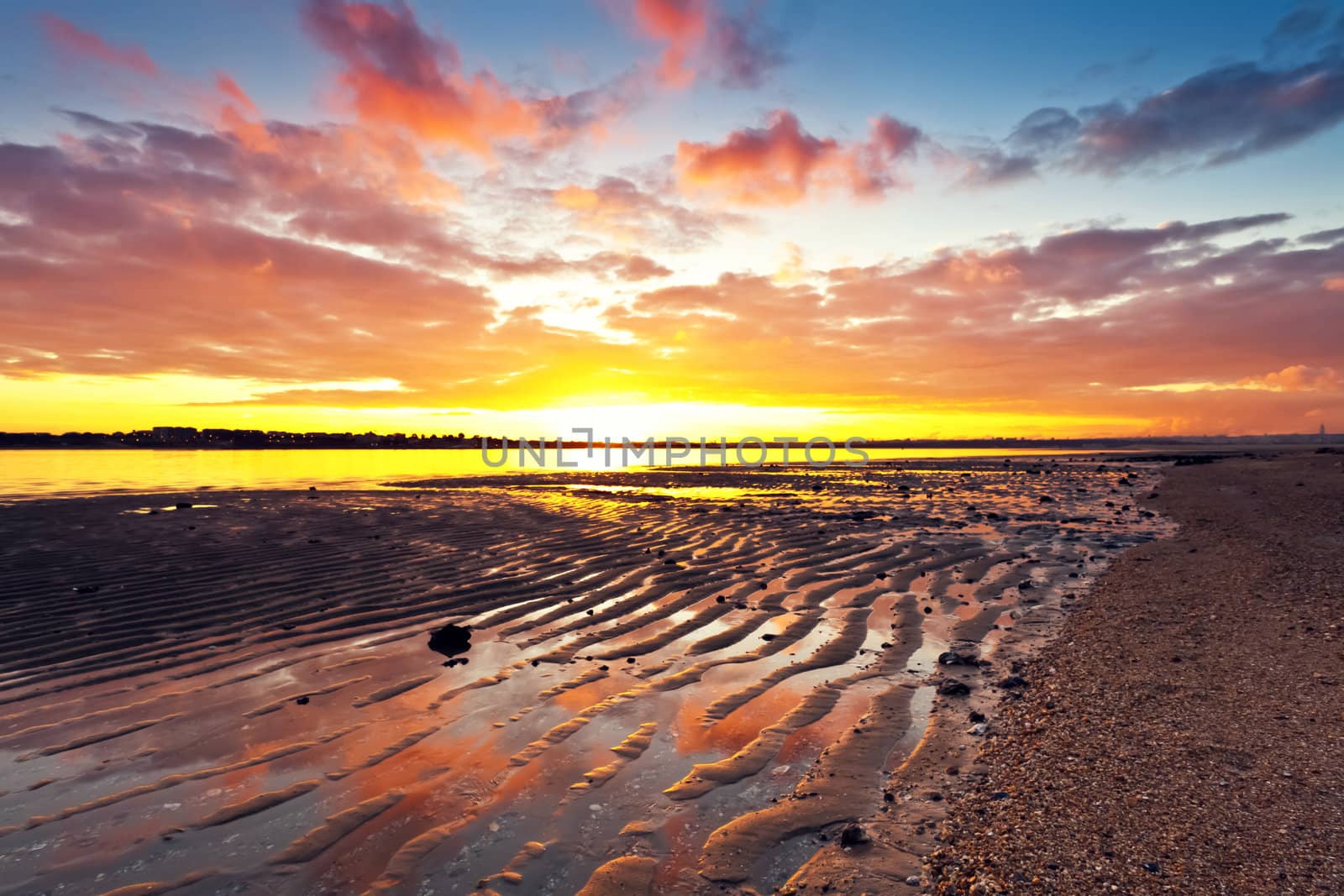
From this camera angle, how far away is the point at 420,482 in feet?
116

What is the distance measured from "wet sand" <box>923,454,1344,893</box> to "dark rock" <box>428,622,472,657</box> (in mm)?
5621

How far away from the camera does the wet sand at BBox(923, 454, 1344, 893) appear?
11.6ft

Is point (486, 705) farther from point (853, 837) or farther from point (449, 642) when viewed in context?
point (853, 837)

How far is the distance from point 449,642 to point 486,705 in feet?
6.21

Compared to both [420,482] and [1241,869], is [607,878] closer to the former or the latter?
[1241,869]

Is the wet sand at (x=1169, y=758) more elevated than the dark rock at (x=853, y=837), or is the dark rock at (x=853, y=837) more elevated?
the wet sand at (x=1169, y=758)

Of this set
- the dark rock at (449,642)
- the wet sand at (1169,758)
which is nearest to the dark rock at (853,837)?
the wet sand at (1169,758)

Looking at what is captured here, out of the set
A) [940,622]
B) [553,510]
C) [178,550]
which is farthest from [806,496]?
[178,550]

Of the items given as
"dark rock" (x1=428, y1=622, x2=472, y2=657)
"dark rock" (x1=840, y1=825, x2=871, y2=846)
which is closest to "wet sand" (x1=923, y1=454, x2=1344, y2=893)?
"dark rock" (x1=840, y1=825, x2=871, y2=846)

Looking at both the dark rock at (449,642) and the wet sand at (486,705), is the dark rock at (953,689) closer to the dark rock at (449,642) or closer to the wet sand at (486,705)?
the wet sand at (486,705)

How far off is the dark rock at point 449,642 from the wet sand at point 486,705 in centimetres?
23

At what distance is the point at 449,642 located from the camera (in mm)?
8016

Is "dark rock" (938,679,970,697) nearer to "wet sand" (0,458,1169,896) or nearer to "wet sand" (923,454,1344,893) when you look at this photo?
"wet sand" (0,458,1169,896)

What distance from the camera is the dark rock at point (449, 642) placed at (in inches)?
314
